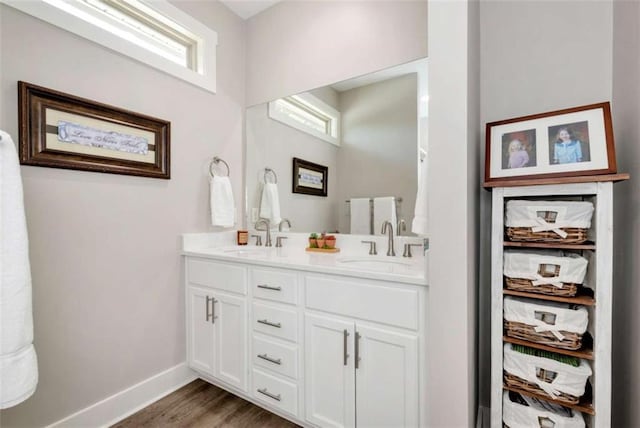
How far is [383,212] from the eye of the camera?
6.27 ft

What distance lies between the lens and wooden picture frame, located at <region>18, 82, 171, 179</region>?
1404mm

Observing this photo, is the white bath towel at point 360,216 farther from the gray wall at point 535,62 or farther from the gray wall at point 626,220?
the gray wall at point 626,220

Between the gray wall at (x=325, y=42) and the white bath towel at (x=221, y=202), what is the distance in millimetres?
754

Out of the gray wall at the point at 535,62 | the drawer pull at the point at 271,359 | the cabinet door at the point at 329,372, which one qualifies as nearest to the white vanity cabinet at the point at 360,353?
the cabinet door at the point at 329,372

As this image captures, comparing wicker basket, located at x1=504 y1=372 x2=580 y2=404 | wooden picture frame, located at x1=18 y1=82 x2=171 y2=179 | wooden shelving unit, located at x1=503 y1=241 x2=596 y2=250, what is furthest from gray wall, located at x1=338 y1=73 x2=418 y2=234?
wooden picture frame, located at x1=18 y1=82 x2=171 y2=179

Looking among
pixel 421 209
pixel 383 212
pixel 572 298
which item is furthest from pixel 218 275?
pixel 572 298

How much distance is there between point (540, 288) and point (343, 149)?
1.37 metres

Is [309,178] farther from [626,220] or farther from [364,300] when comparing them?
[626,220]

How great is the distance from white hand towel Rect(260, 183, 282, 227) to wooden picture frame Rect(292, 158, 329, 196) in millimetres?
190

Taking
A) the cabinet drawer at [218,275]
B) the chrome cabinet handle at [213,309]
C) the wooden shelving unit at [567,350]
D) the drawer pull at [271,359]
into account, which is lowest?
the drawer pull at [271,359]

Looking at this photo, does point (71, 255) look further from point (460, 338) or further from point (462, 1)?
point (462, 1)

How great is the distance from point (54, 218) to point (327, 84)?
177 centimetres

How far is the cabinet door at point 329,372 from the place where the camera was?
135 centimetres

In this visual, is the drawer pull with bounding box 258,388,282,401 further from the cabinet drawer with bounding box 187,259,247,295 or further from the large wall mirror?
the large wall mirror
